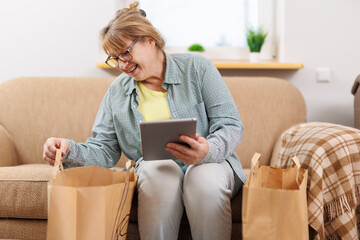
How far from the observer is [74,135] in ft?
6.44

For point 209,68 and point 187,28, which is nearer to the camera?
point 209,68

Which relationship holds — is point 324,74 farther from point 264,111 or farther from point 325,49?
point 264,111

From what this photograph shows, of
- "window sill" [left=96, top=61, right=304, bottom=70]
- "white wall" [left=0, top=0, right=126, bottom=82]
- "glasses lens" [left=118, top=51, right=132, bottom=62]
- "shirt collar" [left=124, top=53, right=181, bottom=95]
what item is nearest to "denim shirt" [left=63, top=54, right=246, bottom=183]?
"shirt collar" [left=124, top=53, right=181, bottom=95]

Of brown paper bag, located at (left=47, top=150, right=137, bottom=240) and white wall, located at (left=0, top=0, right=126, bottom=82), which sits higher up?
white wall, located at (left=0, top=0, right=126, bottom=82)

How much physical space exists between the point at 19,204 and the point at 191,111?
672 mm

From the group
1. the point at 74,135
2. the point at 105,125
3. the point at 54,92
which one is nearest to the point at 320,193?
the point at 105,125

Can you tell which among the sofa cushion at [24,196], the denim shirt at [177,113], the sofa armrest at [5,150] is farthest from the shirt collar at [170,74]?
the sofa armrest at [5,150]

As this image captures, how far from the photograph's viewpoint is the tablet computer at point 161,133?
3.34 feet

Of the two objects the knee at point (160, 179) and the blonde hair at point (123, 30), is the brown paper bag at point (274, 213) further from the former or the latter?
the blonde hair at point (123, 30)

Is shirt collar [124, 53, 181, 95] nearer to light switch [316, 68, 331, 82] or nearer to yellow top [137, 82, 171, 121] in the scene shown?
yellow top [137, 82, 171, 121]

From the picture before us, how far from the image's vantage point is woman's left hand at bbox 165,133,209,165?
109 centimetres

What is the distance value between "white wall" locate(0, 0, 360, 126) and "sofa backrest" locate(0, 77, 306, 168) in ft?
1.02

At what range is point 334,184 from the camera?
4.09ft

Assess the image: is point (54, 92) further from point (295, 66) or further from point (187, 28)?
point (295, 66)
